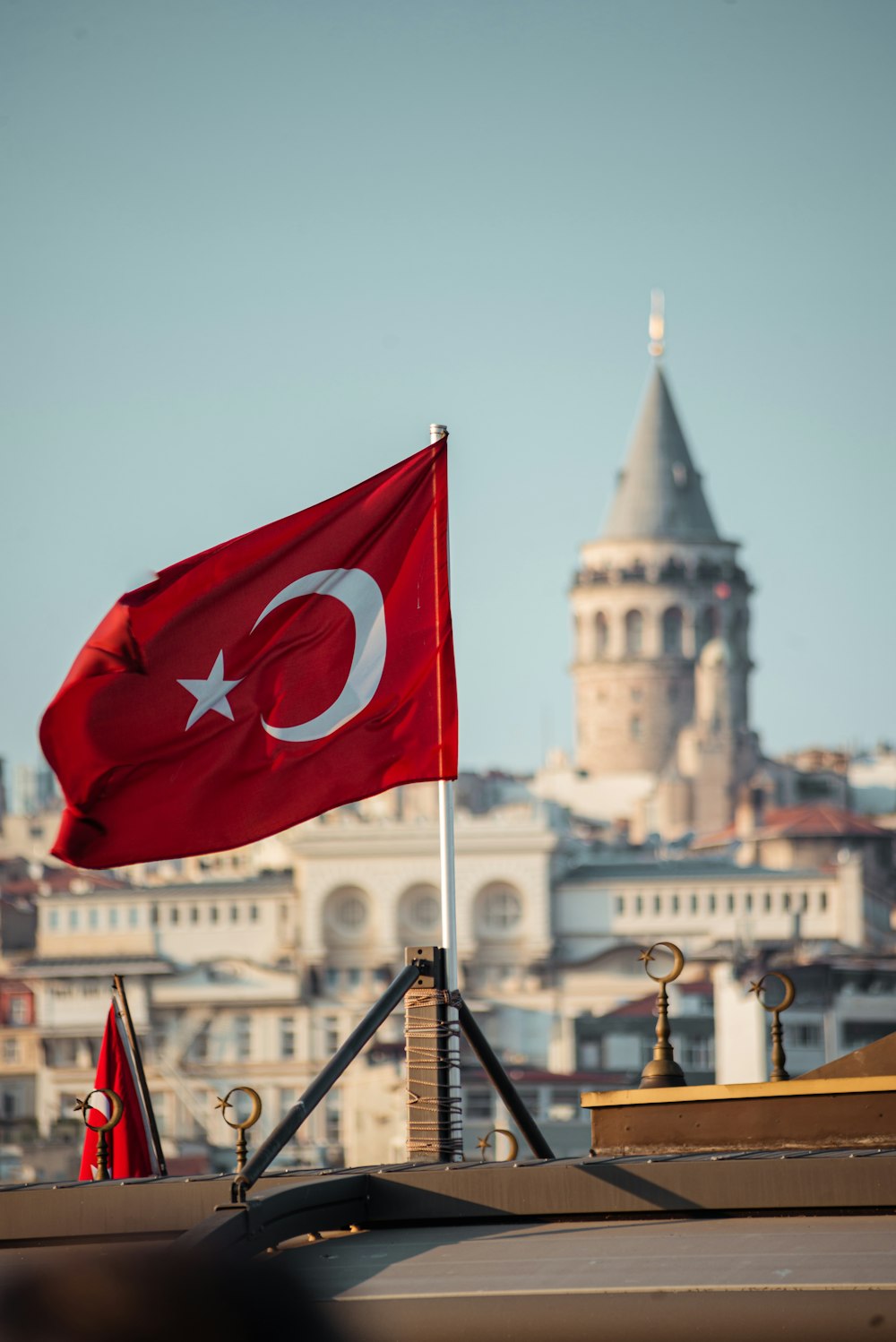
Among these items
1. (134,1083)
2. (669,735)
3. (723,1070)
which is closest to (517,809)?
(669,735)

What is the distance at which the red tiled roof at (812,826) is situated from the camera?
11581 centimetres

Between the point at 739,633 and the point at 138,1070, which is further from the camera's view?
the point at 739,633

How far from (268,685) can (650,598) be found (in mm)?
137887

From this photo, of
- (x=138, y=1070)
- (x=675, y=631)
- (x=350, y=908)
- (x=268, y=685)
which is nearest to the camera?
(x=268, y=685)

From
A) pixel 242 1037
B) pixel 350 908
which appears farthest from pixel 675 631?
pixel 242 1037

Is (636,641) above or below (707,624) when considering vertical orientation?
below

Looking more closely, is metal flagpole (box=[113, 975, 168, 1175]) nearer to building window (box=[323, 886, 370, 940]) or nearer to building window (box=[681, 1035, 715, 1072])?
building window (box=[681, 1035, 715, 1072])

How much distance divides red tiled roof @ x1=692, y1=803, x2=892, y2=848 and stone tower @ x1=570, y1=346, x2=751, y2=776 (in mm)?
19954

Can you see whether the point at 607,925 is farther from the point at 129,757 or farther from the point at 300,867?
the point at 129,757

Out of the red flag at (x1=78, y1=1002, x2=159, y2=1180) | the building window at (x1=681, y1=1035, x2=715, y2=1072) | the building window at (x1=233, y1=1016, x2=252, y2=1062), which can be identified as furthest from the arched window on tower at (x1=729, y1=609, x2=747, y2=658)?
the red flag at (x1=78, y1=1002, x2=159, y2=1180)

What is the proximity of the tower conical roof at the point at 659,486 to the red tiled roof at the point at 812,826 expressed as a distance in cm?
2754

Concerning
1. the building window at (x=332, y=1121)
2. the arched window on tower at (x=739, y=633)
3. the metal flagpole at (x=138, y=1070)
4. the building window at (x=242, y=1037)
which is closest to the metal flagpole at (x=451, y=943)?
the metal flagpole at (x=138, y=1070)

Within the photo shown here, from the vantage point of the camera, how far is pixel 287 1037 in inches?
3947

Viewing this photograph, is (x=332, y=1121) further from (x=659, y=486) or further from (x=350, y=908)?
(x=659, y=486)
